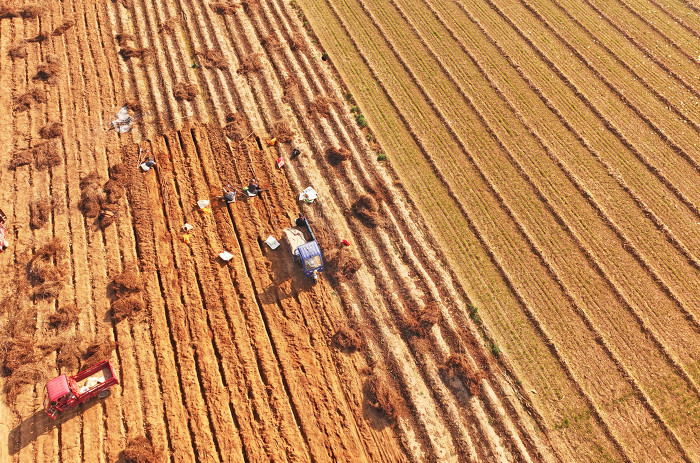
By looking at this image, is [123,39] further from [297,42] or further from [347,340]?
[347,340]

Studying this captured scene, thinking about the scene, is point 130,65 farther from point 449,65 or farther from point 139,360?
point 449,65

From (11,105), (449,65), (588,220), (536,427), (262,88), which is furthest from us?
(449,65)

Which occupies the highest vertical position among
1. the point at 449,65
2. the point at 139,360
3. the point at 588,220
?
the point at 449,65

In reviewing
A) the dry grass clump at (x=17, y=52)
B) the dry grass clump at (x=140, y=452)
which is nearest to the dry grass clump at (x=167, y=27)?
the dry grass clump at (x=17, y=52)

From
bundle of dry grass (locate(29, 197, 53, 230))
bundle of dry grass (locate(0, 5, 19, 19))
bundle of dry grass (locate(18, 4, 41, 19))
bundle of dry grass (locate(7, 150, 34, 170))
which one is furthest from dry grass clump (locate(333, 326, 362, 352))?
bundle of dry grass (locate(0, 5, 19, 19))

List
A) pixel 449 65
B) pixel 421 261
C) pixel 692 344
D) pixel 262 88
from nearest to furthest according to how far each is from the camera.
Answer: pixel 692 344, pixel 421 261, pixel 262 88, pixel 449 65

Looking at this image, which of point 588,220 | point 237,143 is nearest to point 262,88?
point 237,143

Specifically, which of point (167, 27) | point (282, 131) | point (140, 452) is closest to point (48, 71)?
point (167, 27)
